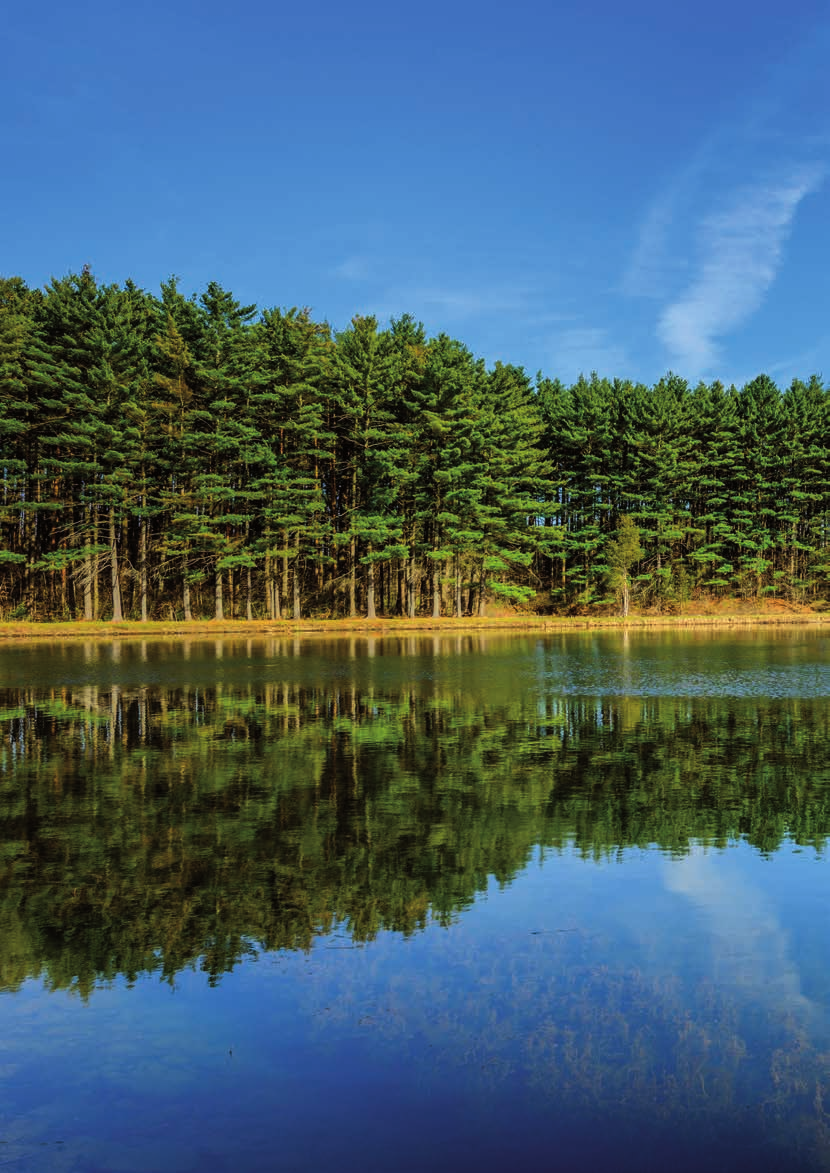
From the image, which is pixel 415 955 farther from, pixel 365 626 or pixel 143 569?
pixel 143 569

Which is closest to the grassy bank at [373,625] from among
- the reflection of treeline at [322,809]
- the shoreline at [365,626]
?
the shoreline at [365,626]

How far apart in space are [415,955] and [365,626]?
50994 mm

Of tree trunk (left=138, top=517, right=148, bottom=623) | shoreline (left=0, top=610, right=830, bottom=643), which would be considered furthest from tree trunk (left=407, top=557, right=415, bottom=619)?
tree trunk (left=138, top=517, right=148, bottom=623)

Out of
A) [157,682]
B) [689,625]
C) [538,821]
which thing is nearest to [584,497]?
[689,625]

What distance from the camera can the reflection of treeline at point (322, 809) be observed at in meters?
7.56

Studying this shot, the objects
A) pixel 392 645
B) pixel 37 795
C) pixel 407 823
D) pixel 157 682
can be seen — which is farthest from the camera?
pixel 392 645

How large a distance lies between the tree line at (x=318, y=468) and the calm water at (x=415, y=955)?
4385 cm

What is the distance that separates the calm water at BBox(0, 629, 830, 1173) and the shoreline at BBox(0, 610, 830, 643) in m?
38.6

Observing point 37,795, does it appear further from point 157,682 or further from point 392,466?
point 392,466

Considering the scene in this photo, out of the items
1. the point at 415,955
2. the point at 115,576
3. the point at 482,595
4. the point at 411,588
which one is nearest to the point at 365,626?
the point at 411,588

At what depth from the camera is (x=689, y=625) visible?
6625 cm

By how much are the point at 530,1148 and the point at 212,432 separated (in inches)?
2239

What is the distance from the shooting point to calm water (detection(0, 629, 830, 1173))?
15.3 ft

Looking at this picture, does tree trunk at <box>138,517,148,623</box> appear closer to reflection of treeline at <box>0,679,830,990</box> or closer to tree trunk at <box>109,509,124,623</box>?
tree trunk at <box>109,509,124,623</box>
